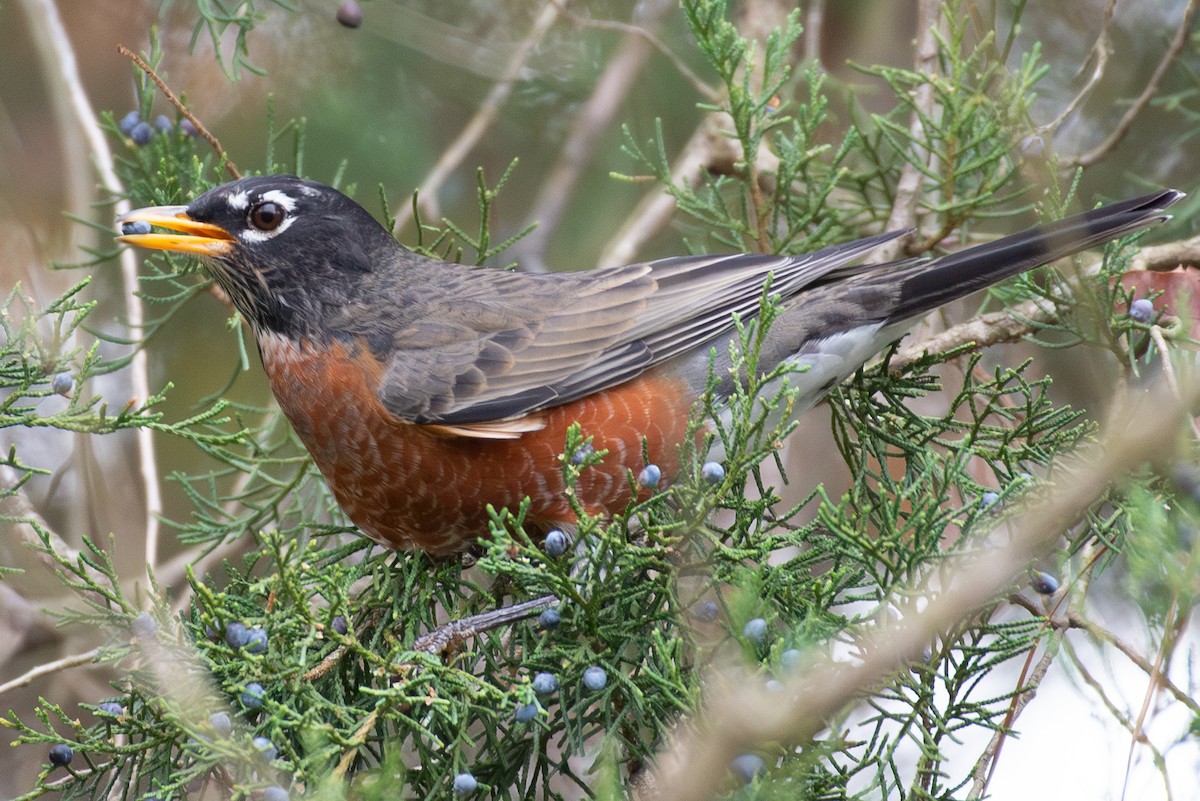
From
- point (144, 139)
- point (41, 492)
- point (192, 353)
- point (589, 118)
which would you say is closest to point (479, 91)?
point (589, 118)

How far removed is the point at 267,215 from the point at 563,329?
0.85 m

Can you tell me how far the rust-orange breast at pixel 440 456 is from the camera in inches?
108

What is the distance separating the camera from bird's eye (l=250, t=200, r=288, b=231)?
3.04 meters

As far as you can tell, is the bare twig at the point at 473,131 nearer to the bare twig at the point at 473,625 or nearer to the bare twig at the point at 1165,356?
the bare twig at the point at 473,625

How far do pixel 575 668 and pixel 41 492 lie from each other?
2950 millimetres

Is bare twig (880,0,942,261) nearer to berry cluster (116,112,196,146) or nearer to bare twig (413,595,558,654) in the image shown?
bare twig (413,595,558,654)

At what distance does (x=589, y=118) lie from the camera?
14.9 feet

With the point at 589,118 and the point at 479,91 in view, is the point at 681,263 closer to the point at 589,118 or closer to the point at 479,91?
the point at 589,118

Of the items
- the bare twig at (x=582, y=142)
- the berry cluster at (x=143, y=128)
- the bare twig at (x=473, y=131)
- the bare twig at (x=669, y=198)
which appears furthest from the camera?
the bare twig at (x=582, y=142)

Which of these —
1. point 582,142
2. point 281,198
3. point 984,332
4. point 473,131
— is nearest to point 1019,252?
point 984,332

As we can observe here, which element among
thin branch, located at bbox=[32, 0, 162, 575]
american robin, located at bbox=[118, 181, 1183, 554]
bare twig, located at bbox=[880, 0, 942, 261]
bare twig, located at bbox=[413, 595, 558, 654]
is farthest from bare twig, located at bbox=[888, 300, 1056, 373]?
thin branch, located at bbox=[32, 0, 162, 575]

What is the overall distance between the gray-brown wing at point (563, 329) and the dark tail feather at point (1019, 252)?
0.58 ft

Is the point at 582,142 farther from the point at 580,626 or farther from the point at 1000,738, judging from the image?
the point at 1000,738

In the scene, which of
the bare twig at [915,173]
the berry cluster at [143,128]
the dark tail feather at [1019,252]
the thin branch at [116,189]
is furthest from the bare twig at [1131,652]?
the berry cluster at [143,128]
